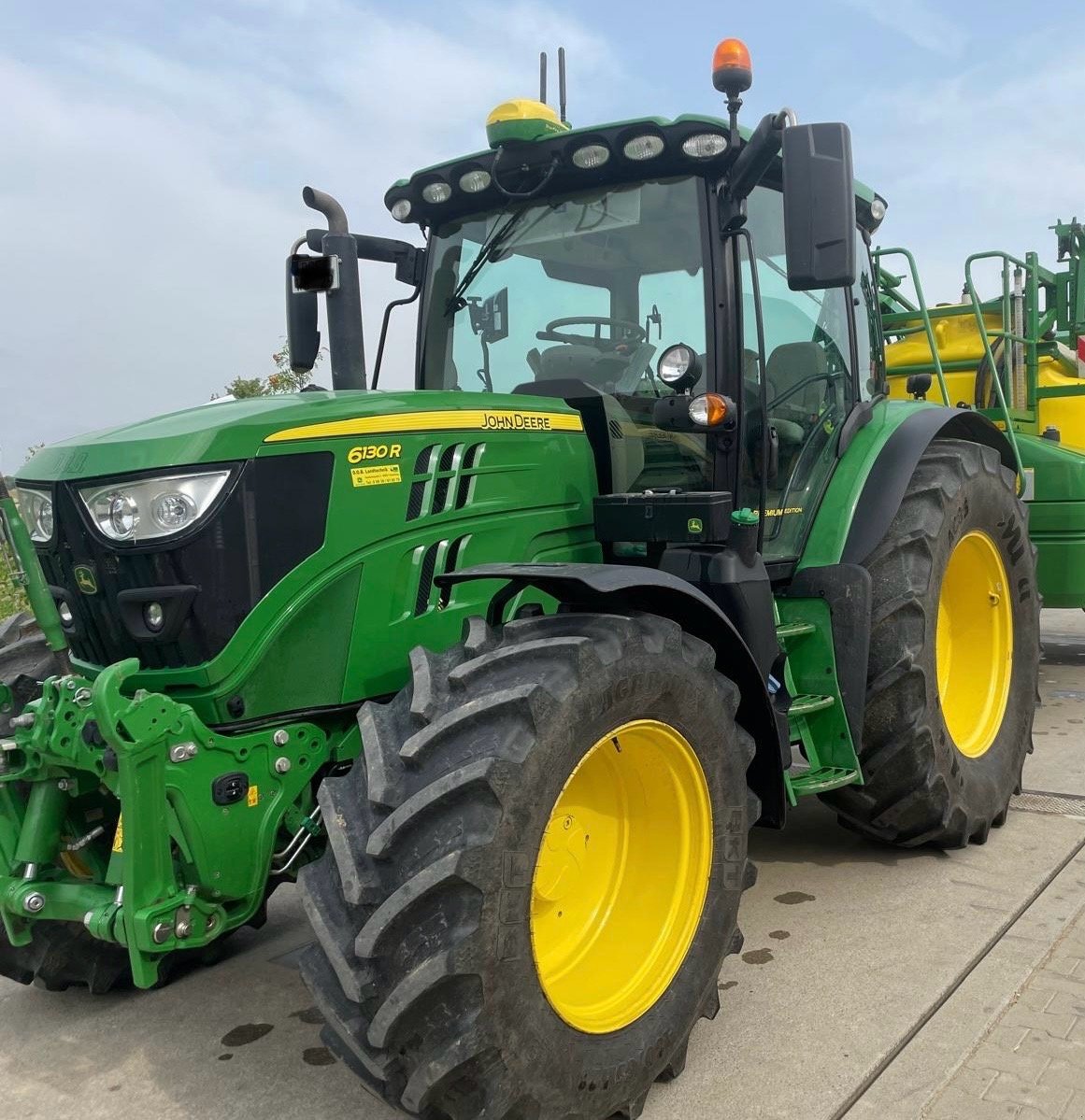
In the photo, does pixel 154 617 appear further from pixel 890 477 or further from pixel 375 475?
pixel 890 477

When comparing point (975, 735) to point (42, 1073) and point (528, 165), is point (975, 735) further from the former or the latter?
point (42, 1073)

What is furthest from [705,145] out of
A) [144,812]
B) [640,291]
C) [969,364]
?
[969,364]

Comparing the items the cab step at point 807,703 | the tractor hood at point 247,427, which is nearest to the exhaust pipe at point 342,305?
the tractor hood at point 247,427

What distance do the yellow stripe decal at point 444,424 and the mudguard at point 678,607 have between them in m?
0.40

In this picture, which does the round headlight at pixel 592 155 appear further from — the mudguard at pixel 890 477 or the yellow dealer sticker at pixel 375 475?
the mudguard at pixel 890 477

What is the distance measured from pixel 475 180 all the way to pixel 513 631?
176 centimetres

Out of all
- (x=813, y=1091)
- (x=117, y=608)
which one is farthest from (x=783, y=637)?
(x=117, y=608)

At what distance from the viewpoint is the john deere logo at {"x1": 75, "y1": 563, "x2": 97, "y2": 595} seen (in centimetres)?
264

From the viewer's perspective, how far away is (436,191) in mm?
3680

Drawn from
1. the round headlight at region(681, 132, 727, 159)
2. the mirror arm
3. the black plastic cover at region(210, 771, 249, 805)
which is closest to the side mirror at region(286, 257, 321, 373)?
the round headlight at region(681, 132, 727, 159)

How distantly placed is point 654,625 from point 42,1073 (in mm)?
1878

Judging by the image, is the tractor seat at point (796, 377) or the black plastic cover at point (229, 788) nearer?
the black plastic cover at point (229, 788)

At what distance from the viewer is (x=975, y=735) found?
4266 mm

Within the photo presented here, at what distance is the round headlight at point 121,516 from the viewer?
2551 mm
